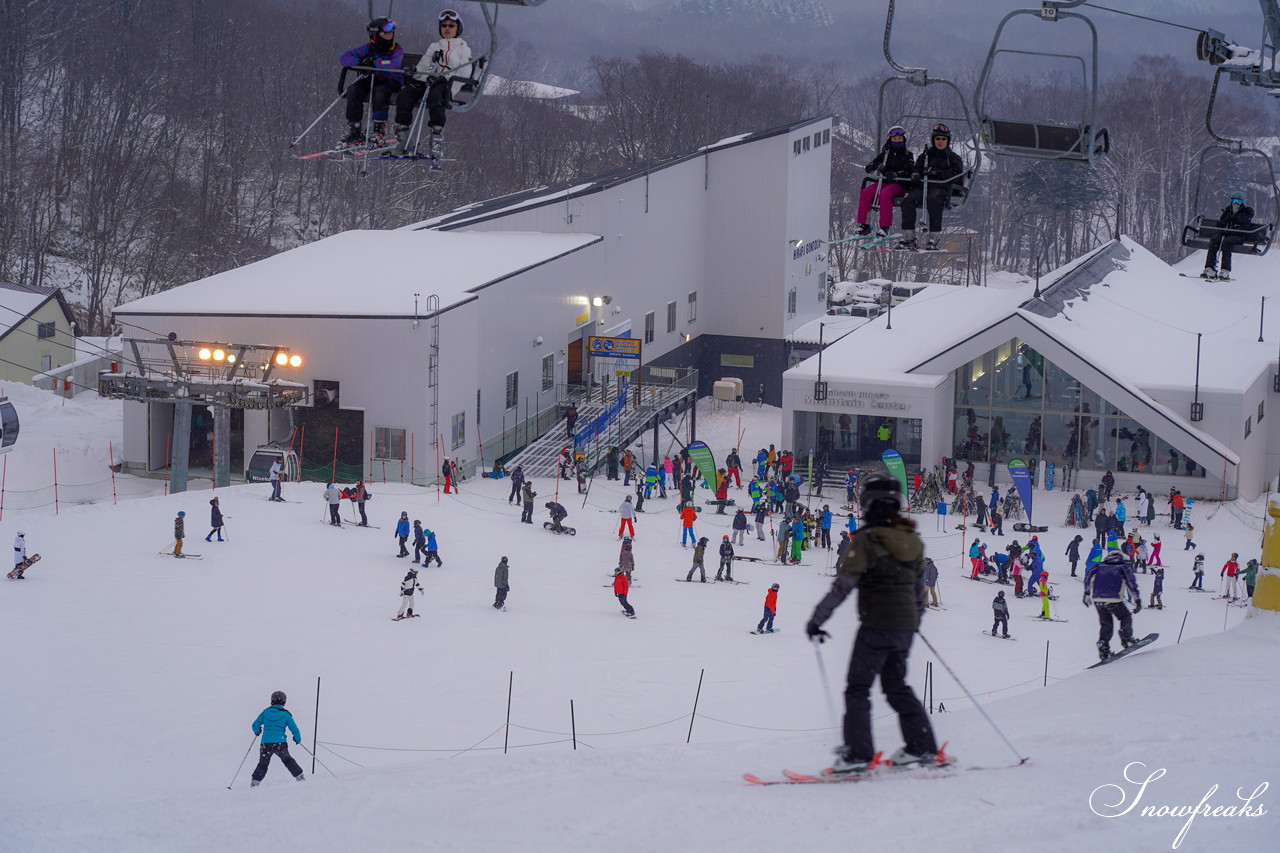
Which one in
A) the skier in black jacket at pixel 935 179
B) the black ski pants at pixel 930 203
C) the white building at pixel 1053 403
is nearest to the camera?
the skier in black jacket at pixel 935 179

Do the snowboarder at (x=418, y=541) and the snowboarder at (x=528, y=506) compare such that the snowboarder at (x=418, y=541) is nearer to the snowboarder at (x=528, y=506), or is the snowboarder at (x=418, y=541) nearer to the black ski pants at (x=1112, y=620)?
the snowboarder at (x=528, y=506)

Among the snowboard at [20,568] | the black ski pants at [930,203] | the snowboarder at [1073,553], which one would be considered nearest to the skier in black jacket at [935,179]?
the black ski pants at [930,203]

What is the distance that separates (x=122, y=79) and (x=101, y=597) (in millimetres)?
55518

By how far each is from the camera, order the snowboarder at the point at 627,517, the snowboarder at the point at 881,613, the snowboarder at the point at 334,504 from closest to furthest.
Answer: the snowboarder at the point at 881,613 → the snowboarder at the point at 334,504 → the snowboarder at the point at 627,517

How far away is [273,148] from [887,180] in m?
61.3

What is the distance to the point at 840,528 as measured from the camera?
29484mm

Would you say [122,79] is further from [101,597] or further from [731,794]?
[731,794]

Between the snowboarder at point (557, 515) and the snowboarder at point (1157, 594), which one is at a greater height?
the snowboarder at point (557, 515)

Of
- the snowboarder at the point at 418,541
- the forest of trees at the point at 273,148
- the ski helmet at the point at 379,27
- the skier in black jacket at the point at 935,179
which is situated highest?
the forest of trees at the point at 273,148

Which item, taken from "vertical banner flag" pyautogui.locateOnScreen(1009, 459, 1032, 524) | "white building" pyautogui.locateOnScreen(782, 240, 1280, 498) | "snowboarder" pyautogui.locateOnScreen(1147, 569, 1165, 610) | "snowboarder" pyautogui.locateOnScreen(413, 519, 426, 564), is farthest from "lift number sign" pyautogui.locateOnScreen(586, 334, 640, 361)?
"snowboarder" pyautogui.locateOnScreen(1147, 569, 1165, 610)

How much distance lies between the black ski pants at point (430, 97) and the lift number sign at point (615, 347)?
25.1 meters

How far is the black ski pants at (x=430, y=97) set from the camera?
43.4 ft

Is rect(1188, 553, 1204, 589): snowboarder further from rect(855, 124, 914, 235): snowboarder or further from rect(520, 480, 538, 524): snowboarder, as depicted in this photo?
rect(855, 124, 914, 235): snowboarder

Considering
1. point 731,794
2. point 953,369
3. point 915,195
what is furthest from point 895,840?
point 953,369
